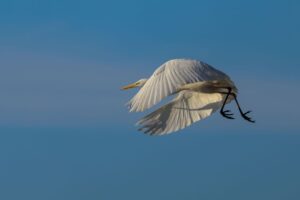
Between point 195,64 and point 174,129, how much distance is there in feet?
10.3

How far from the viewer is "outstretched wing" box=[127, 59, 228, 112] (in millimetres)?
29250

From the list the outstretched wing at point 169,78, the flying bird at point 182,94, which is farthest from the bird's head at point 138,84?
the outstretched wing at point 169,78

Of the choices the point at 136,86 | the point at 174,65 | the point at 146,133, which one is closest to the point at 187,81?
the point at 174,65

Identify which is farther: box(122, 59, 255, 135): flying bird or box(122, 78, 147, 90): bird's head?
box(122, 78, 147, 90): bird's head

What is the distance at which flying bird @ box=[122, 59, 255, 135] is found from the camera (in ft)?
97.3

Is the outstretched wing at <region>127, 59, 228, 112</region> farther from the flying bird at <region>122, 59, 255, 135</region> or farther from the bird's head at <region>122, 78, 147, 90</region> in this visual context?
the bird's head at <region>122, 78, 147, 90</region>

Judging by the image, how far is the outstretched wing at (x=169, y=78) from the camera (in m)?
29.2

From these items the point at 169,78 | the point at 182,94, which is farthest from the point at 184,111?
the point at 169,78

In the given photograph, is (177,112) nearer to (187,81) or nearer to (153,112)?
(153,112)

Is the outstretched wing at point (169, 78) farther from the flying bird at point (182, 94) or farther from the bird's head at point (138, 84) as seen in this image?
the bird's head at point (138, 84)

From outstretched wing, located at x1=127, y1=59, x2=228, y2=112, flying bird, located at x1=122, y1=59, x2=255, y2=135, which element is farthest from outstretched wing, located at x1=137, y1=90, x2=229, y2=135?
outstretched wing, located at x1=127, y1=59, x2=228, y2=112

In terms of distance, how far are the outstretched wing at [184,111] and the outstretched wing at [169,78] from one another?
8.27 feet

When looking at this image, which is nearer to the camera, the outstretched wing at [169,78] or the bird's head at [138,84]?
the outstretched wing at [169,78]

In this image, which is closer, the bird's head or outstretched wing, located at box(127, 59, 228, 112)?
outstretched wing, located at box(127, 59, 228, 112)
